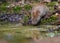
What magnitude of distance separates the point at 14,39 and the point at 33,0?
12700mm

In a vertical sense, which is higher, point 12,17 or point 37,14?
point 37,14

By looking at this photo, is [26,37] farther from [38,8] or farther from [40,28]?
[38,8]

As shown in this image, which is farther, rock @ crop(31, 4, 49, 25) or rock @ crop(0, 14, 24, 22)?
rock @ crop(0, 14, 24, 22)

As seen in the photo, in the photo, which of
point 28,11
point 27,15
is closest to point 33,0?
point 28,11

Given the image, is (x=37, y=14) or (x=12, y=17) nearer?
(x=37, y=14)

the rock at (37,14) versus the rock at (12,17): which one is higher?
the rock at (37,14)

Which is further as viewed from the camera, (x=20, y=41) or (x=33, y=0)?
(x=33, y=0)

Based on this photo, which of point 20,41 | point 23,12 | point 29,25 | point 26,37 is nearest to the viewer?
point 20,41

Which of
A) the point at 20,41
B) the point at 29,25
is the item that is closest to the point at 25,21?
the point at 29,25

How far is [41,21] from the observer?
16.9m

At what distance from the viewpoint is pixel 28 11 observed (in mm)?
20281

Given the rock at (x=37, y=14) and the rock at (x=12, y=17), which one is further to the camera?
the rock at (x=12, y=17)

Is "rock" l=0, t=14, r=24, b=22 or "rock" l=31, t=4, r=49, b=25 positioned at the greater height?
"rock" l=31, t=4, r=49, b=25

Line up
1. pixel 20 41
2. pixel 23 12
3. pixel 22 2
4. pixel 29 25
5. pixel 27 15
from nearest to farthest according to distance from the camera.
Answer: pixel 20 41 < pixel 29 25 < pixel 27 15 < pixel 23 12 < pixel 22 2
